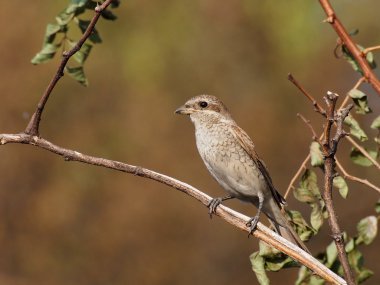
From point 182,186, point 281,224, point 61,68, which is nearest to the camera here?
point 61,68

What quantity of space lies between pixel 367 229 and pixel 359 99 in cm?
54

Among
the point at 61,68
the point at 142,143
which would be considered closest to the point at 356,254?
the point at 61,68

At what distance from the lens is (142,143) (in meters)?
10.0

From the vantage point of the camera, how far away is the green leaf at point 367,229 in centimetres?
318

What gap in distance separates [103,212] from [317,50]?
157 inches

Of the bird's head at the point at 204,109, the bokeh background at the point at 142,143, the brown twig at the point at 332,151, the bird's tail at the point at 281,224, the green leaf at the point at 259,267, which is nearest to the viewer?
the brown twig at the point at 332,151

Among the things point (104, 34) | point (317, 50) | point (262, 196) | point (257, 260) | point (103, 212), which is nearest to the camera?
point (257, 260)

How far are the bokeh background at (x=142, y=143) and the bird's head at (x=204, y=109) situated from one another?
410 centimetres

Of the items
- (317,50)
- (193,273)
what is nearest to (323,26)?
(317,50)

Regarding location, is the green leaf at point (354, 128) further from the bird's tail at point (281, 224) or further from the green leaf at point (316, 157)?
the bird's tail at point (281, 224)

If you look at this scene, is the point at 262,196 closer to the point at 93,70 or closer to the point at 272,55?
the point at 93,70

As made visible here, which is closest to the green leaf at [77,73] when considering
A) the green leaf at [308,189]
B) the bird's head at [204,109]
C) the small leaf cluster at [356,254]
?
the green leaf at [308,189]

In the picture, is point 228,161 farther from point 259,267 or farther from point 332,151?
point 332,151

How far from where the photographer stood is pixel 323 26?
10859 millimetres
